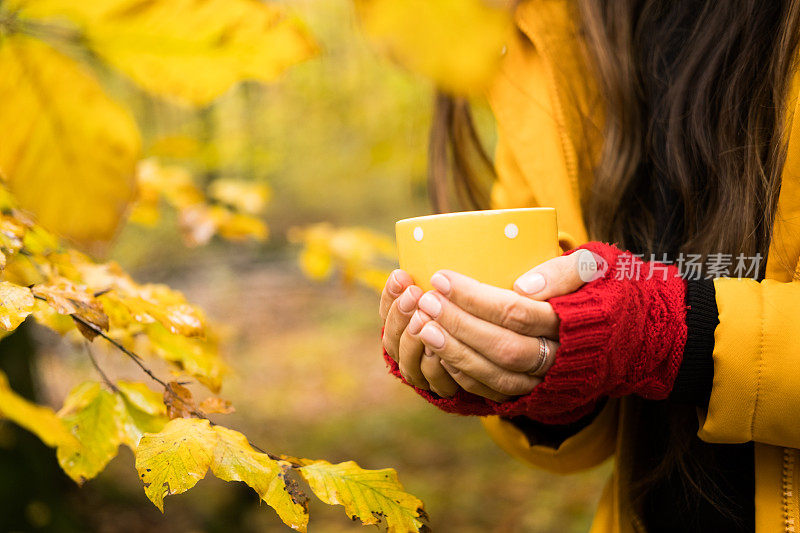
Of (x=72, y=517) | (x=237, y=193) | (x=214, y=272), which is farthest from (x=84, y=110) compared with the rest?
(x=214, y=272)

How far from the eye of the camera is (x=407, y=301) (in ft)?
2.00

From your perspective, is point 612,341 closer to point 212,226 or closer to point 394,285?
point 394,285

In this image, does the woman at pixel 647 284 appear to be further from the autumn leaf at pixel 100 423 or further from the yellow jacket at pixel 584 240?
the autumn leaf at pixel 100 423

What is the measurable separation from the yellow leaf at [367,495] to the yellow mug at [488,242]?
0.73 ft

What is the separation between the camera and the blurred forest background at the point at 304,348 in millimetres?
2416

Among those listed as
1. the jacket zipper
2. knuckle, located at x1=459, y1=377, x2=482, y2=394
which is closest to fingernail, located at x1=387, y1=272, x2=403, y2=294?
knuckle, located at x1=459, y1=377, x2=482, y2=394

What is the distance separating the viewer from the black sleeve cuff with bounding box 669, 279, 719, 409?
0.64 meters

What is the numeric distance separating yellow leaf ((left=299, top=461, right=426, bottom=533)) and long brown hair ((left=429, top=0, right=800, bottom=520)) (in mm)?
393

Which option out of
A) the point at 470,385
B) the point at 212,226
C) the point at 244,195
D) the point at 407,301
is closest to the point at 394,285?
the point at 407,301

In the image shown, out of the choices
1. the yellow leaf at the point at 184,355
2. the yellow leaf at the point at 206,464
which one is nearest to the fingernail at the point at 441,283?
the yellow leaf at the point at 206,464

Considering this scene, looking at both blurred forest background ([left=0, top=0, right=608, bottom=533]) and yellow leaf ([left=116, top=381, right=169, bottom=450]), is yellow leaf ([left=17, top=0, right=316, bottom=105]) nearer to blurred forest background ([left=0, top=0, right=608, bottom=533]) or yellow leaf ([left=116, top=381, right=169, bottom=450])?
blurred forest background ([left=0, top=0, right=608, bottom=533])

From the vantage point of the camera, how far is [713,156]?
0.80 meters

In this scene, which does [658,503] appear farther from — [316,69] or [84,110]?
[316,69]

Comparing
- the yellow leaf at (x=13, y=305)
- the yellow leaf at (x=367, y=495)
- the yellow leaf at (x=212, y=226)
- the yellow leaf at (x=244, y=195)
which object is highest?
the yellow leaf at (x=13, y=305)
